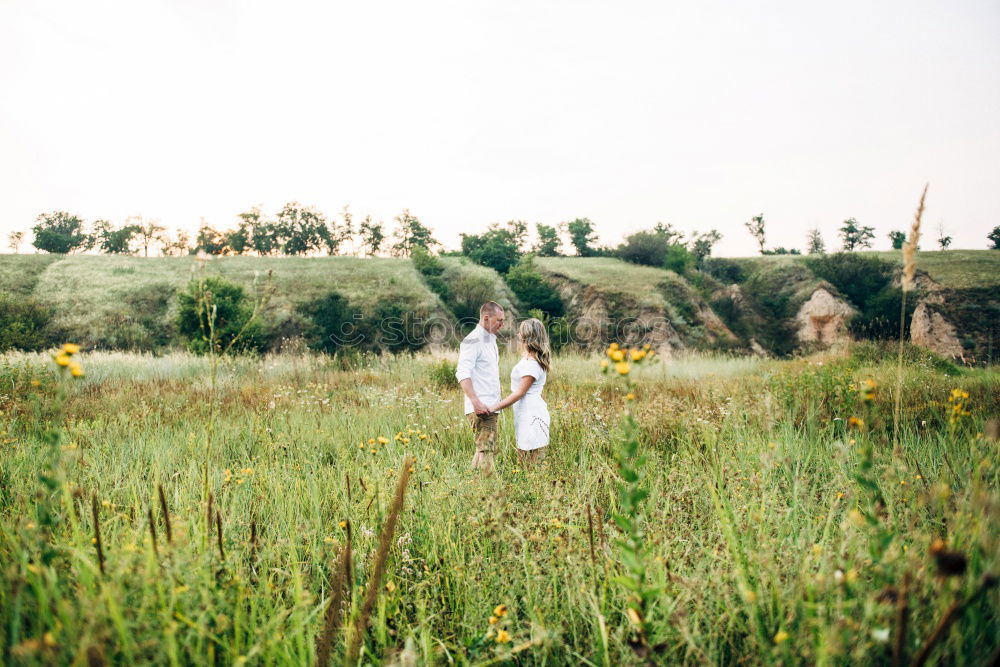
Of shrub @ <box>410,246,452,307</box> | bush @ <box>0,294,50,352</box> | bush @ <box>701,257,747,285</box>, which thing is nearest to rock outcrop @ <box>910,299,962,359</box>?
bush @ <box>701,257,747,285</box>

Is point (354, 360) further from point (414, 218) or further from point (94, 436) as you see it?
point (414, 218)

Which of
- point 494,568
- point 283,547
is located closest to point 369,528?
point 283,547

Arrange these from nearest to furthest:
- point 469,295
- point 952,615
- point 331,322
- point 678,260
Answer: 1. point 952,615
2. point 331,322
3. point 469,295
4. point 678,260

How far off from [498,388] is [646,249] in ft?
134

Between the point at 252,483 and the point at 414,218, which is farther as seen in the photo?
the point at 414,218

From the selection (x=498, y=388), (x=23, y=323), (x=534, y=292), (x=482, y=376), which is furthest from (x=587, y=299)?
(x=23, y=323)

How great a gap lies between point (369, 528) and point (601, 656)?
1.39 meters

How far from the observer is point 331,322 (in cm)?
2575

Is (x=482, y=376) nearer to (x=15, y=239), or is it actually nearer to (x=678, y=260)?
(x=678, y=260)

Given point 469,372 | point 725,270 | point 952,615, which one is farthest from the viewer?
point 725,270

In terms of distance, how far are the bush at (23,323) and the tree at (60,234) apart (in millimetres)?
36169

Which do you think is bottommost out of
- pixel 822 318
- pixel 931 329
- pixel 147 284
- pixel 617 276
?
pixel 931 329

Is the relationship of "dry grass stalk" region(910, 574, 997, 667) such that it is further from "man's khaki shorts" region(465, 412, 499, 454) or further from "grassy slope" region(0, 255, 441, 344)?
"grassy slope" region(0, 255, 441, 344)

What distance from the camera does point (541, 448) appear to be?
4.31 metres
